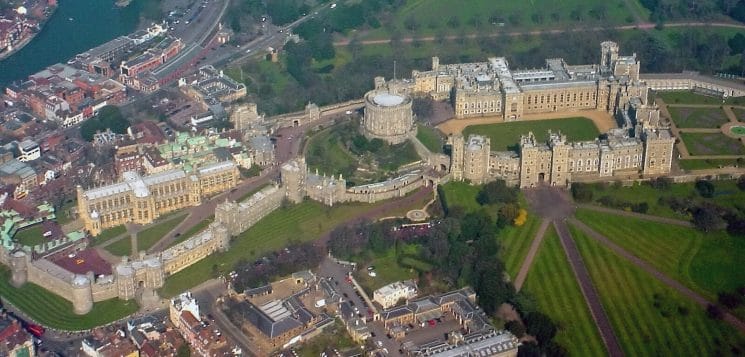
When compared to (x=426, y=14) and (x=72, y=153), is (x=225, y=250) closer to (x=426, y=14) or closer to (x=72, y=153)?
(x=72, y=153)

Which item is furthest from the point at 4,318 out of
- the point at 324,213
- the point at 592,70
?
the point at 592,70

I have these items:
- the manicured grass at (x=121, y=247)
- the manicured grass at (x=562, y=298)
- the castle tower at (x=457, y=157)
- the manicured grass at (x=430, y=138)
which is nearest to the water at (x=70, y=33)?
the manicured grass at (x=121, y=247)

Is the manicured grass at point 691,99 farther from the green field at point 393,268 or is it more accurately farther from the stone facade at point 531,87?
the green field at point 393,268

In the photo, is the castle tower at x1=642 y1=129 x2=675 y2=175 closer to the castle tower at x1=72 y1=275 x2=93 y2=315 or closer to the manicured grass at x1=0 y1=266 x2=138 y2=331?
the manicured grass at x1=0 y1=266 x2=138 y2=331

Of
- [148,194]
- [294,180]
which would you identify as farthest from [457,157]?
[148,194]

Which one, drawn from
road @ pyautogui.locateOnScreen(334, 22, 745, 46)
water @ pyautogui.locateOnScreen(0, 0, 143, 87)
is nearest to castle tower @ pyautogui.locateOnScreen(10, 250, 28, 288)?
water @ pyautogui.locateOnScreen(0, 0, 143, 87)

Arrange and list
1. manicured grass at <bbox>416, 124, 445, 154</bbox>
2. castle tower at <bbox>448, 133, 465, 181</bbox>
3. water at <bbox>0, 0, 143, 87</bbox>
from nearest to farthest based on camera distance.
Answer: castle tower at <bbox>448, 133, 465, 181</bbox>
manicured grass at <bbox>416, 124, 445, 154</bbox>
water at <bbox>0, 0, 143, 87</bbox>

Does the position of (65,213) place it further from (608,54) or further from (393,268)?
(608,54)
